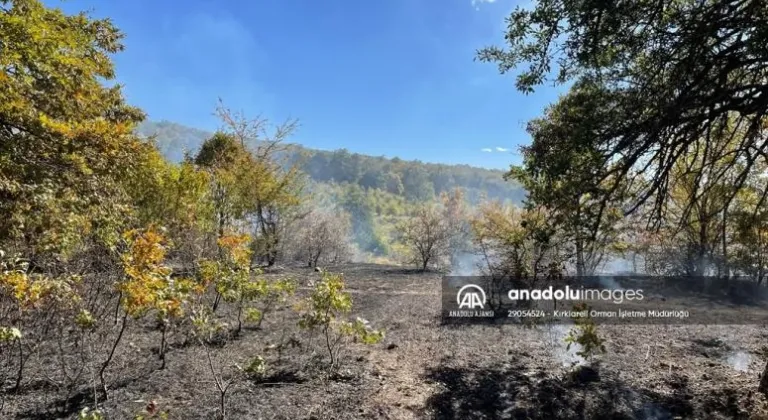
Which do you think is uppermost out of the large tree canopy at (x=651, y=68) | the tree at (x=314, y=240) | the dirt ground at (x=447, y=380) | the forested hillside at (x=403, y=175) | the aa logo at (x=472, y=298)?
the forested hillside at (x=403, y=175)

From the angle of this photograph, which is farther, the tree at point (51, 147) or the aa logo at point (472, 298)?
the aa logo at point (472, 298)

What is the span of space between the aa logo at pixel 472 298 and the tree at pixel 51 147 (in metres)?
7.02

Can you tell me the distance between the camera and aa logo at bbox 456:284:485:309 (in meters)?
9.45

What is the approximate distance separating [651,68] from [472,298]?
22.0 feet

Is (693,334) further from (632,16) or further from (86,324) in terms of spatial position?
(86,324)

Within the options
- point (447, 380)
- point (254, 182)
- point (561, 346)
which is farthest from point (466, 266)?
point (447, 380)

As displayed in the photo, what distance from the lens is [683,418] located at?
3.89 metres

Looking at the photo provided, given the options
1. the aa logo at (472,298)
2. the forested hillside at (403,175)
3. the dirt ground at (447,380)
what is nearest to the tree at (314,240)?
the aa logo at (472,298)

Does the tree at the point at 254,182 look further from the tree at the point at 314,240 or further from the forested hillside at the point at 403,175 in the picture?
the forested hillside at the point at 403,175

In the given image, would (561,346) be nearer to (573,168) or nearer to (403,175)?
(573,168)

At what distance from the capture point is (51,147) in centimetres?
497

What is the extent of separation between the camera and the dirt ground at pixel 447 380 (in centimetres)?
392

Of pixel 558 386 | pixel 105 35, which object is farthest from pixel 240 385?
pixel 105 35

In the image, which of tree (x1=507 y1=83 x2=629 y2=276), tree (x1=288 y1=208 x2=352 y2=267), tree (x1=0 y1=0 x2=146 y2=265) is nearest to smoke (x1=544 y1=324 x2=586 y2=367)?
tree (x1=507 y1=83 x2=629 y2=276)
